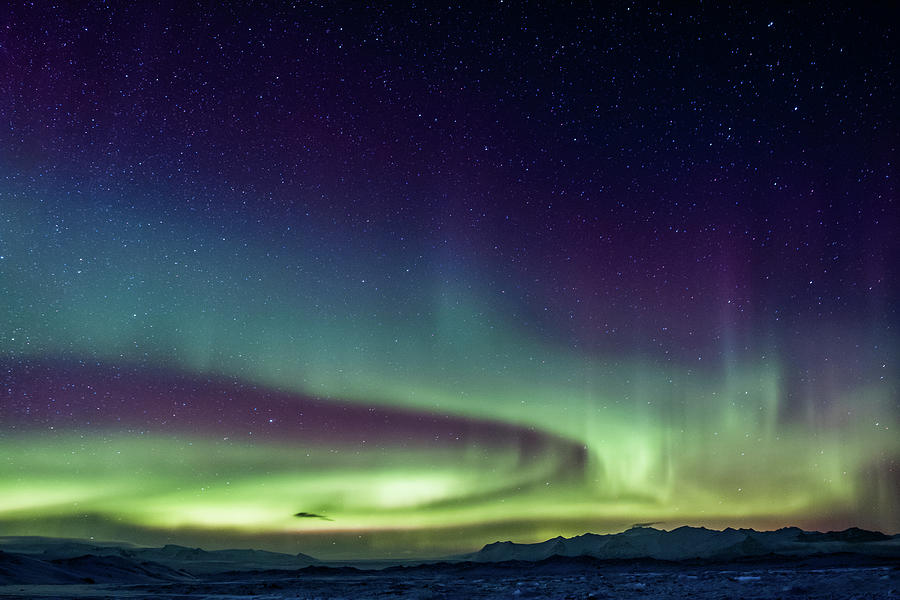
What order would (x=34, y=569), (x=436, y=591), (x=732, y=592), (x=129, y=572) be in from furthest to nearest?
1. (x=129, y=572)
2. (x=34, y=569)
3. (x=436, y=591)
4. (x=732, y=592)

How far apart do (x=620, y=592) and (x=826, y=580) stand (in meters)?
8.62

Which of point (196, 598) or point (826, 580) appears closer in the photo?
point (826, 580)

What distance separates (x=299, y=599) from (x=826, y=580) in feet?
76.9

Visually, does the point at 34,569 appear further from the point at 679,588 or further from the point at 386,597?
the point at 679,588

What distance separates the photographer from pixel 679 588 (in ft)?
93.1

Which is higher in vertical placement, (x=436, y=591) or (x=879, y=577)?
(x=879, y=577)

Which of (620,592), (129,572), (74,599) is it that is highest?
(620,592)

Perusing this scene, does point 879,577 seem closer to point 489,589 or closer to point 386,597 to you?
point 489,589

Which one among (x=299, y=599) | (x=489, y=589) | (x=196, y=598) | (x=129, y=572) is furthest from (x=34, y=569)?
(x=489, y=589)

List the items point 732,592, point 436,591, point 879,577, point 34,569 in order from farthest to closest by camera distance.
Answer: point 34,569 < point 436,591 < point 879,577 < point 732,592

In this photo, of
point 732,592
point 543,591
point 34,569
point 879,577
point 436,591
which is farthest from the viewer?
point 34,569

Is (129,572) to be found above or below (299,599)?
below

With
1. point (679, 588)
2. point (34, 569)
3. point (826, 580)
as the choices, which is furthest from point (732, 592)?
point (34, 569)

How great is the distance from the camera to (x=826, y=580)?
27250 mm
